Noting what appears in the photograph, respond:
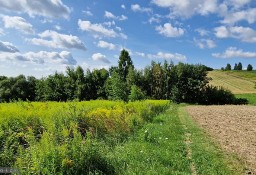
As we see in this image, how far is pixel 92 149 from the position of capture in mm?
8141

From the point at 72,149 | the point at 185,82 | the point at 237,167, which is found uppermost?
the point at 185,82

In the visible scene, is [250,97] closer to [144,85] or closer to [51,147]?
[144,85]

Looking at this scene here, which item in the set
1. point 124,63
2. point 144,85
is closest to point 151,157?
point 144,85

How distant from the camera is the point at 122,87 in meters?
44.1

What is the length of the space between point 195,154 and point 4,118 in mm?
6187

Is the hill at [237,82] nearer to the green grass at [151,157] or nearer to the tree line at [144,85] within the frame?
the tree line at [144,85]

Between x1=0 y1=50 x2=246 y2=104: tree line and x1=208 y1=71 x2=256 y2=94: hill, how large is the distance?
14.4 metres

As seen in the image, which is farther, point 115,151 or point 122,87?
point 122,87

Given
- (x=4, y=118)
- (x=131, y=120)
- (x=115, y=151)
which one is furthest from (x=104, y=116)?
(x=4, y=118)

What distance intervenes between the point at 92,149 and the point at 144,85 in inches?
2268

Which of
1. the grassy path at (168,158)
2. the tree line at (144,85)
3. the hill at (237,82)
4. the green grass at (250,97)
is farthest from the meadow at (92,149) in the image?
the hill at (237,82)

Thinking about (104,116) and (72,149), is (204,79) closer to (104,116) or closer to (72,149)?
(104,116)

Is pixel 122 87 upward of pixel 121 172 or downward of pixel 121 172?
upward

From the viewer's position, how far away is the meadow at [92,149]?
289 inches
